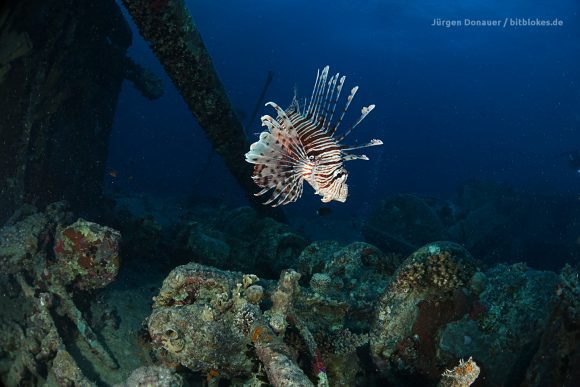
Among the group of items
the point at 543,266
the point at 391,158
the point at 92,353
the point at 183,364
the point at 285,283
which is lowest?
the point at 92,353

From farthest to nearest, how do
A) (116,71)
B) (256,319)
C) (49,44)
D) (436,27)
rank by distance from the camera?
(436,27), (116,71), (49,44), (256,319)

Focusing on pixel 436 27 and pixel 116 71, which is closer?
pixel 116 71

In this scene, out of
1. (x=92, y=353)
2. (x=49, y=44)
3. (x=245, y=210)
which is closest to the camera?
(x=92, y=353)

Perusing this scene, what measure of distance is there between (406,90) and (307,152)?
107248 mm

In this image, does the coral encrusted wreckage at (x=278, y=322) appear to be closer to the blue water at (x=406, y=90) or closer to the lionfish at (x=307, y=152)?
the lionfish at (x=307, y=152)

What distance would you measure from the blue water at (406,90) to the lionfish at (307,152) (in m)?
18.5

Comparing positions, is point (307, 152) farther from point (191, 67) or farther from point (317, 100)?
point (191, 67)

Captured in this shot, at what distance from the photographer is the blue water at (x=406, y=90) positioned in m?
44.7

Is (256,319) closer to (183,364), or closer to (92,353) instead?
(183,364)

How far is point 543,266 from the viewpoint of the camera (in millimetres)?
12852

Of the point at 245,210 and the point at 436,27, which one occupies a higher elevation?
the point at 436,27

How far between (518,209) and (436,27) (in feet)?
165

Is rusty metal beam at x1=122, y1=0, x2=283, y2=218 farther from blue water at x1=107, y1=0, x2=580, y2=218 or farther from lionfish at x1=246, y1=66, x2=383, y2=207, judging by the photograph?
blue water at x1=107, y1=0, x2=580, y2=218

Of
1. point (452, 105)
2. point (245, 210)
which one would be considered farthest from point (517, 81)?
point (245, 210)
